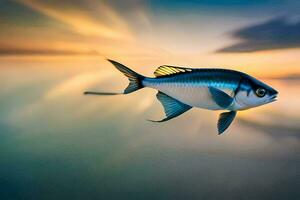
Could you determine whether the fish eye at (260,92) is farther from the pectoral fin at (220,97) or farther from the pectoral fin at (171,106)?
the pectoral fin at (171,106)

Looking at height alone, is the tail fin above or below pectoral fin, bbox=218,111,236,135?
above

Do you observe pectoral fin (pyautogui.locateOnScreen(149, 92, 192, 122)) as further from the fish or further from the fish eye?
the fish eye

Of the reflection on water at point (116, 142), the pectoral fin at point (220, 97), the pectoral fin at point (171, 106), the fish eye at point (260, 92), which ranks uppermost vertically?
the fish eye at point (260, 92)

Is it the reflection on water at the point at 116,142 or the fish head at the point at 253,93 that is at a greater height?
the fish head at the point at 253,93

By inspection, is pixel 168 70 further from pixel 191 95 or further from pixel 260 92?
pixel 260 92

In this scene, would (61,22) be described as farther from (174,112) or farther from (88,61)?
(174,112)

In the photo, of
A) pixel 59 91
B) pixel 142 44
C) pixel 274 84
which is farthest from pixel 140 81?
pixel 274 84

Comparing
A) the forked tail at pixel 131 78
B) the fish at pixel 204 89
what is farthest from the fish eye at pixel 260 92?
the forked tail at pixel 131 78

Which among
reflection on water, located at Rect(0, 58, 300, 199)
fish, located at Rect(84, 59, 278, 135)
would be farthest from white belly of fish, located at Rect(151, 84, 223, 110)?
reflection on water, located at Rect(0, 58, 300, 199)

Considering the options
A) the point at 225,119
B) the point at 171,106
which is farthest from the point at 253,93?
the point at 171,106
